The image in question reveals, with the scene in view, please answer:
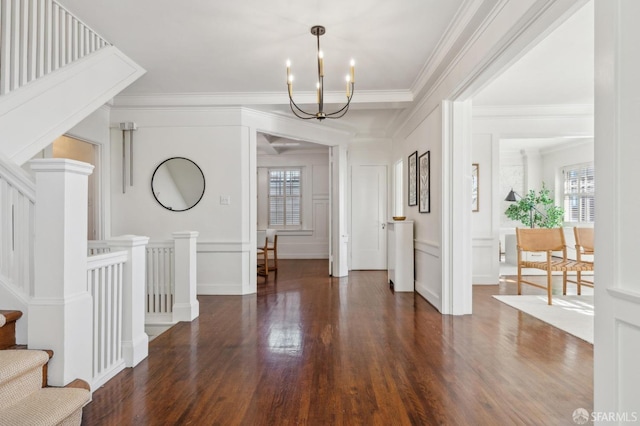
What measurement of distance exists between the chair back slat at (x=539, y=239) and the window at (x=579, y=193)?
376cm

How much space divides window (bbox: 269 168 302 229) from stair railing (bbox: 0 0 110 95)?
564 centimetres

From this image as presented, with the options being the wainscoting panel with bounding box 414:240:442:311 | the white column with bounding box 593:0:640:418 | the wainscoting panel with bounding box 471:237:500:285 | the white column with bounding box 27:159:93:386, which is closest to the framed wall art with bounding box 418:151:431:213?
the wainscoting panel with bounding box 414:240:442:311

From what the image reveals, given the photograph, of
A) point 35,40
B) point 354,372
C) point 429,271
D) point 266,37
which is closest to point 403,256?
point 429,271

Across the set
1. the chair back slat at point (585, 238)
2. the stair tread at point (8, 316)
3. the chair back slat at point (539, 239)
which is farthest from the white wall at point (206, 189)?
the chair back slat at point (585, 238)

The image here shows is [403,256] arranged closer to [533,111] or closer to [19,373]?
[533,111]

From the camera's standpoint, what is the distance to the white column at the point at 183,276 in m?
3.61

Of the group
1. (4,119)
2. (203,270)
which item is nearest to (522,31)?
(4,119)

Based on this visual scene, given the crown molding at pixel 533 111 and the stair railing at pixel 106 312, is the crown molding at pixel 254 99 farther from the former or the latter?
the stair railing at pixel 106 312

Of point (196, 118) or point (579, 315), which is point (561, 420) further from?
point (196, 118)

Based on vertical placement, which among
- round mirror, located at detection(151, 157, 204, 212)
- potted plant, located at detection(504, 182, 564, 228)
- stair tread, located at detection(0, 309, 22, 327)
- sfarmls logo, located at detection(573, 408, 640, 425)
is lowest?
sfarmls logo, located at detection(573, 408, 640, 425)

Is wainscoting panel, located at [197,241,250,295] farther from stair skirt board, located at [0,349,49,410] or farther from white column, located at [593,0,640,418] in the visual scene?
white column, located at [593,0,640,418]

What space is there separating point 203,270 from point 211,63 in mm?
2700

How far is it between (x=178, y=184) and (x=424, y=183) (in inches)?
132

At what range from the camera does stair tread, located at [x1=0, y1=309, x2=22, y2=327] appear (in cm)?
179
